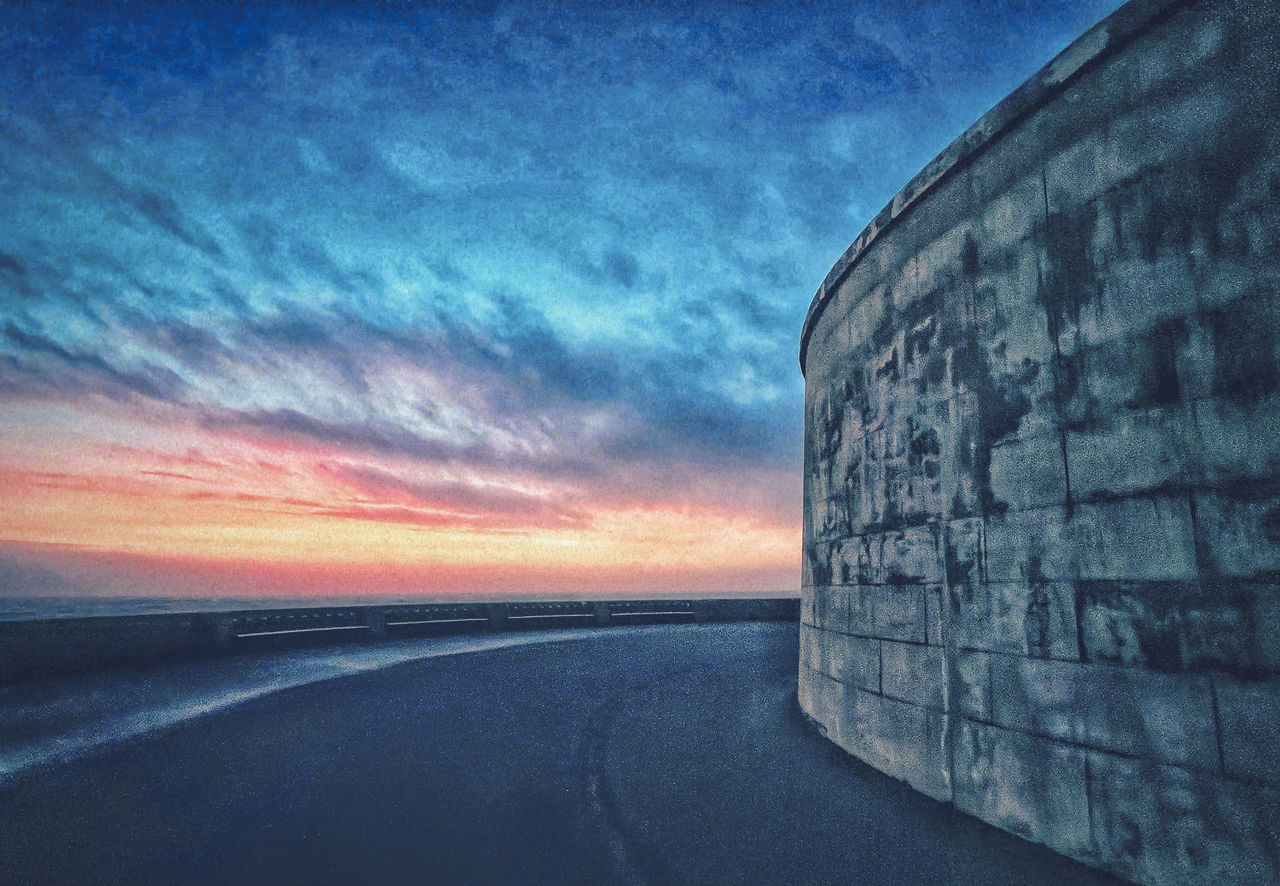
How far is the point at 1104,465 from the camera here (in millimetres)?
4461

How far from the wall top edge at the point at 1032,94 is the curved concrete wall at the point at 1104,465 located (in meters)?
0.02

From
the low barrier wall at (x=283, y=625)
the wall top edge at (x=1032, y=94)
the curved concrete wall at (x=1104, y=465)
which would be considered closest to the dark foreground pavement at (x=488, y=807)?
the curved concrete wall at (x=1104, y=465)

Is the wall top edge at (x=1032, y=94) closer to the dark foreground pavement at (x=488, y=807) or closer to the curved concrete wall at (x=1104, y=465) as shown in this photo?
the curved concrete wall at (x=1104, y=465)

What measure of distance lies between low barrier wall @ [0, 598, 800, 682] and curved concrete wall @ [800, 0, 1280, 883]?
13724 mm

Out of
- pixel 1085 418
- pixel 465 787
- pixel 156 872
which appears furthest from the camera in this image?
pixel 465 787

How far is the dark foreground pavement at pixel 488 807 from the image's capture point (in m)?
4.09

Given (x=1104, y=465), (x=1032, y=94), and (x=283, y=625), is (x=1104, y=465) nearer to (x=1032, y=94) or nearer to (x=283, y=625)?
(x=1032, y=94)

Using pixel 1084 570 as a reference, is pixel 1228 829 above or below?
below

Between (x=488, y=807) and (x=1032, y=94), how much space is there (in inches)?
307

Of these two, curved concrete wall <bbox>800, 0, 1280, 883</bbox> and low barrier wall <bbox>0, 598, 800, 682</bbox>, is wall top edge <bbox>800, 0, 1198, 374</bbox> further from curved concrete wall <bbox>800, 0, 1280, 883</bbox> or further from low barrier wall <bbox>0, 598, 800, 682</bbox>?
low barrier wall <bbox>0, 598, 800, 682</bbox>

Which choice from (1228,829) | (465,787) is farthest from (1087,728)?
(465,787)

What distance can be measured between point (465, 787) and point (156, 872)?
89.9 inches

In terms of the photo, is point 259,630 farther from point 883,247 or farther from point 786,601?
point 786,601

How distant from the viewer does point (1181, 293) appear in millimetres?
4121
